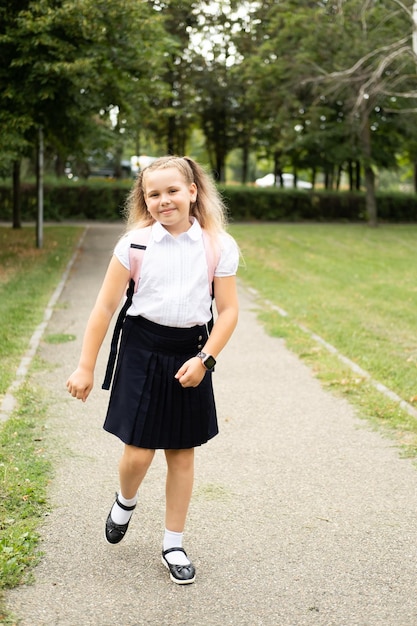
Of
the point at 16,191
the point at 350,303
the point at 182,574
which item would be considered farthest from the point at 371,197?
the point at 182,574

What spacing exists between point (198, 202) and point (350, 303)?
9.70m

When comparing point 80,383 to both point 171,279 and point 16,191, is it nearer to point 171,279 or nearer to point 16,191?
point 171,279

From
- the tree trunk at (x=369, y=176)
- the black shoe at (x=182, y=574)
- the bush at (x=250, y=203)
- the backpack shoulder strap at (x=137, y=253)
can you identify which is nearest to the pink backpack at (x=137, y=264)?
the backpack shoulder strap at (x=137, y=253)

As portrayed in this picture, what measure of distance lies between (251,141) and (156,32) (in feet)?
81.6

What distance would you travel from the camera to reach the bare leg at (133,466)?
3.66m

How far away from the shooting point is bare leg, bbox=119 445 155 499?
3.66 metres

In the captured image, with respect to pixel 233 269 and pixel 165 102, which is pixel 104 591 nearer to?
pixel 233 269

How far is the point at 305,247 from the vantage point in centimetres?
2380

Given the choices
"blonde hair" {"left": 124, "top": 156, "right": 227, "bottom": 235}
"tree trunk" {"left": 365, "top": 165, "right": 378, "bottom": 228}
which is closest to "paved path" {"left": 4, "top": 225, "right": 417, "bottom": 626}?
"blonde hair" {"left": 124, "top": 156, "right": 227, "bottom": 235}

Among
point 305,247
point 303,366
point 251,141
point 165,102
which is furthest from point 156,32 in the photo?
point 251,141

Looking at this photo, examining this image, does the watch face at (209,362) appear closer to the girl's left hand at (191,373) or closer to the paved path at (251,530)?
the girl's left hand at (191,373)

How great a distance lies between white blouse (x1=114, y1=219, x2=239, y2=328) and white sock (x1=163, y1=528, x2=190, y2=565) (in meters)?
0.93

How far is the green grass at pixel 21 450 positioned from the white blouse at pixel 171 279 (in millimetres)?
1192

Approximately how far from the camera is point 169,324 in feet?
11.7
